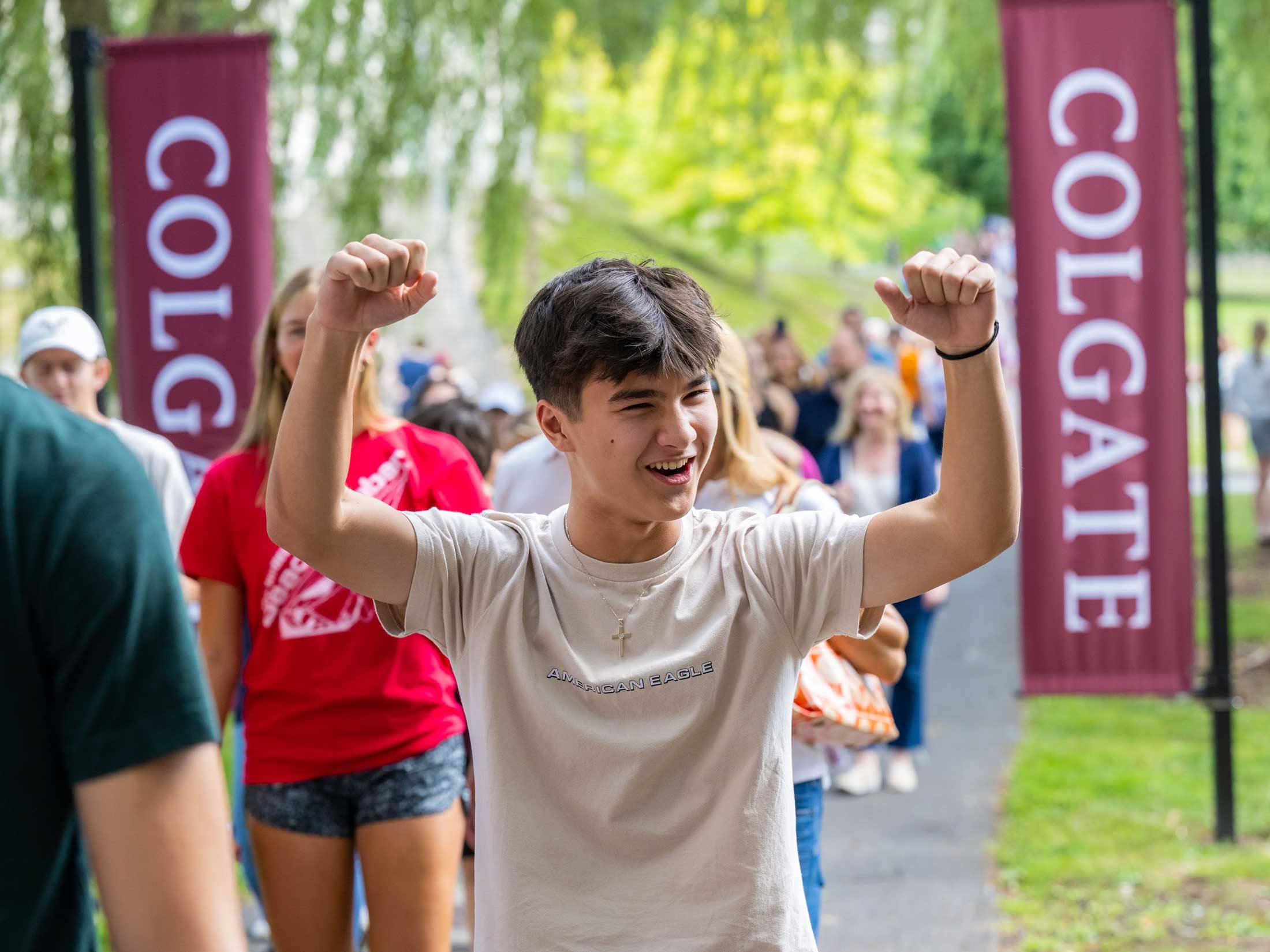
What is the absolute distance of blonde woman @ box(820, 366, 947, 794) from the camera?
7.42 m

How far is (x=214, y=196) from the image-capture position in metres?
6.09

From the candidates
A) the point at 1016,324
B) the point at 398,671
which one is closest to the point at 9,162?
the point at 1016,324

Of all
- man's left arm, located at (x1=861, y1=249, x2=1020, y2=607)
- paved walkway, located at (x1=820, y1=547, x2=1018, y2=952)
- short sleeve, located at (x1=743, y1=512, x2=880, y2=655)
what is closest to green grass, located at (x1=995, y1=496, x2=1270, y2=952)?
paved walkway, located at (x1=820, y1=547, x2=1018, y2=952)

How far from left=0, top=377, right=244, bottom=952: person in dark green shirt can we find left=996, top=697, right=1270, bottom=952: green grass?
4.48 metres

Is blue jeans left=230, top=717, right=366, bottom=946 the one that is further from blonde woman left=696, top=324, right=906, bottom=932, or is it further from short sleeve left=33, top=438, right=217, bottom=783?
short sleeve left=33, top=438, right=217, bottom=783

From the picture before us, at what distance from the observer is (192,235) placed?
6.07 metres

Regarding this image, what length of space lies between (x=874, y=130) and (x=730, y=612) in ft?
72.5

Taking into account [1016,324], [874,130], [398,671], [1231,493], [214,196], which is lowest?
[1231,493]

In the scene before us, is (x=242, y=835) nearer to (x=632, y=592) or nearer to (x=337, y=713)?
(x=337, y=713)

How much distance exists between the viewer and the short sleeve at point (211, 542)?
3545mm

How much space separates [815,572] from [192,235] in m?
4.52

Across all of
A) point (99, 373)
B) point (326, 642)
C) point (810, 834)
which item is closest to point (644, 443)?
point (810, 834)

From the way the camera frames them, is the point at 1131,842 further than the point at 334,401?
Yes

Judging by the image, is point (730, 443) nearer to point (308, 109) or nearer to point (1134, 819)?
point (1134, 819)
